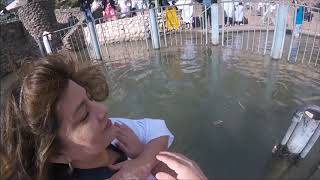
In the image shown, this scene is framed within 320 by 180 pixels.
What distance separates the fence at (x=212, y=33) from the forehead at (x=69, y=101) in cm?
564

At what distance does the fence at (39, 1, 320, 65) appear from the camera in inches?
291

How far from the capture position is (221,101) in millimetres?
5066

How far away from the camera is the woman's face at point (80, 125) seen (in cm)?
136

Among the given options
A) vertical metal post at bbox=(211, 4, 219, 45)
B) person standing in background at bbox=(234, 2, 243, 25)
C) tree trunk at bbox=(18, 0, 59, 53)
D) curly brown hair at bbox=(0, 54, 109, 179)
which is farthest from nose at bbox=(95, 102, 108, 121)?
tree trunk at bbox=(18, 0, 59, 53)

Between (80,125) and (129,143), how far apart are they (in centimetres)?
36

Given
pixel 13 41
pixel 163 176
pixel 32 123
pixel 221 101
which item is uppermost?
pixel 32 123

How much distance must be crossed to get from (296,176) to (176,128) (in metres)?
1.57

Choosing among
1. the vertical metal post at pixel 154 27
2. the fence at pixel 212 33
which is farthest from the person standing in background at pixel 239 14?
the vertical metal post at pixel 154 27

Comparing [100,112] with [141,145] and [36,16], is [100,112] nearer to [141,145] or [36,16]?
[141,145]

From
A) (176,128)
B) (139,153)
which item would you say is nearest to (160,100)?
(176,128)

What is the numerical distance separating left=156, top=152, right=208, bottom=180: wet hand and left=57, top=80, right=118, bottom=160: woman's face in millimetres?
267

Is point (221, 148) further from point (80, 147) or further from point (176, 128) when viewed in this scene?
point (80, 147)

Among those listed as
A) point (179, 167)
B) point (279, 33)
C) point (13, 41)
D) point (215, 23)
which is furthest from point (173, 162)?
point (13, 41)

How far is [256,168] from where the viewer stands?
12.0ft
